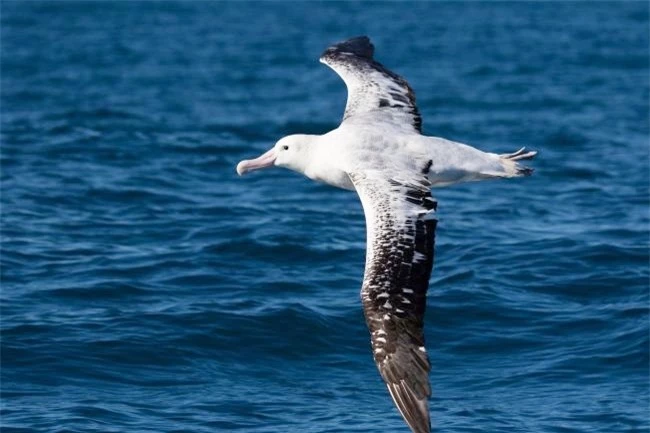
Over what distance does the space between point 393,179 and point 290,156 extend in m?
1.18

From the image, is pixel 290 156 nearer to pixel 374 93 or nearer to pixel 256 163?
pixel 256 163

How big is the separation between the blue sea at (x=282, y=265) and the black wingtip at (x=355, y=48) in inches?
93.3

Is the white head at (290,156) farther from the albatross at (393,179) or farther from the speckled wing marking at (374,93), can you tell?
the speckled wing marking at (374,93)

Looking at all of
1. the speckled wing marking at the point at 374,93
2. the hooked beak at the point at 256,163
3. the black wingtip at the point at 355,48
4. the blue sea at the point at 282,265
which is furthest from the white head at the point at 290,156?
the black wingtip at the point at 355,48

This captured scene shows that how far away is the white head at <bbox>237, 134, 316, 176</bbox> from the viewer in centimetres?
1034

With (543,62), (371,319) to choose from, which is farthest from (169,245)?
(543,62)

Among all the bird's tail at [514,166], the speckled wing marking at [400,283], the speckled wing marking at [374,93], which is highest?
the speckled wing marking at [374,93]

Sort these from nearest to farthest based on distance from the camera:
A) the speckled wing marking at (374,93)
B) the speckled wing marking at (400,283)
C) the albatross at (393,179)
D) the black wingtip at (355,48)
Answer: the speckled wing marking at (400,283) → the albatross at (393,179) → the speckled wing marking at (374,93) → the black wingtip at (355,48)

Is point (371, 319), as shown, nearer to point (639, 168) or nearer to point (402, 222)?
point (402, 222)

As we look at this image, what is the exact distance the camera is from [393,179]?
9586 millimetres

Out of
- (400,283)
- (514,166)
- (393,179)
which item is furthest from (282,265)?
(400,283)

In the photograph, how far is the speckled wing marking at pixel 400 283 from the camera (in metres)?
8.12

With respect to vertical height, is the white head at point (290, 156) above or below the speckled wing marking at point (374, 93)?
below

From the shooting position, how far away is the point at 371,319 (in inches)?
331
